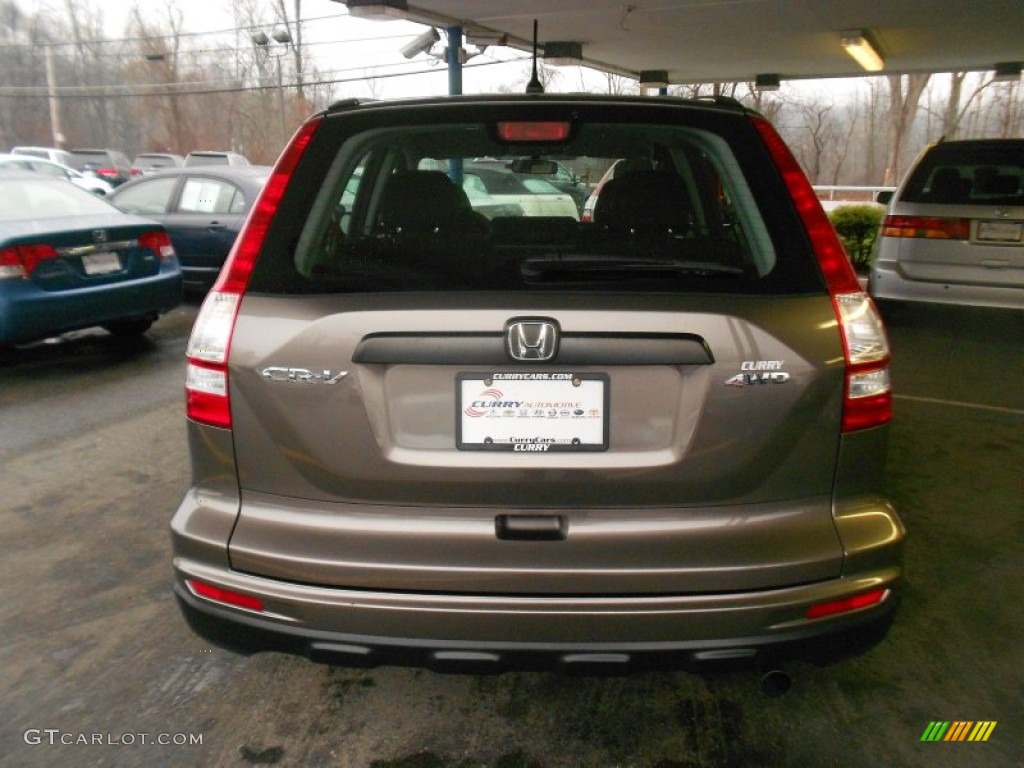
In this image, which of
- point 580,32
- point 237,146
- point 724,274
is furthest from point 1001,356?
point 237,146

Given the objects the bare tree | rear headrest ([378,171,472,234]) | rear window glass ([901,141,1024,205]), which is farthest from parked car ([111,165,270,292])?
the bare tree

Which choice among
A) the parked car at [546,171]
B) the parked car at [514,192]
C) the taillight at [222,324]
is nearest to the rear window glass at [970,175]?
the parked car at [514,192]

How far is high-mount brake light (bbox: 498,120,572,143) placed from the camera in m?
2.29

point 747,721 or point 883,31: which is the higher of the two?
point 883,31

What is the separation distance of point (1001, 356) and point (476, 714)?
22.6ft

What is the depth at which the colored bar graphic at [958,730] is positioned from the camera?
250cm

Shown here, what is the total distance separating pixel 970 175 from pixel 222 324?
7.70 meters

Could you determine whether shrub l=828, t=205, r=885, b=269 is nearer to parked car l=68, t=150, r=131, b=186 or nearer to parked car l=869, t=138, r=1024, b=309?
parked car l=869, t=138, r=1024, b=309

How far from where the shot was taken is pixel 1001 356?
7637 millimetres

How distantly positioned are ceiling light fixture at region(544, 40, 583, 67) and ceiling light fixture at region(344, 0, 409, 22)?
3.36m

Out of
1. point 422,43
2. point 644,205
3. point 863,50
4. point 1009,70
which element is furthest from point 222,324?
point 1009,70

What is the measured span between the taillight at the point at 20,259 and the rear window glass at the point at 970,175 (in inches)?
289

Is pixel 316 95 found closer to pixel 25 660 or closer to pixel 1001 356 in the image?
pixel 1001 356

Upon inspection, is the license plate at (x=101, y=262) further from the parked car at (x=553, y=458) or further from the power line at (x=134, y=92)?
the power line at (x=134, y=92)
